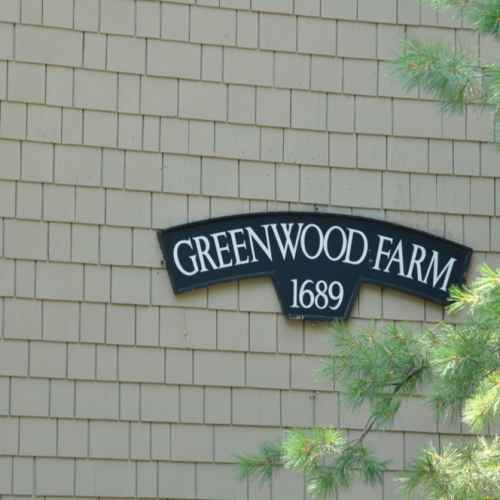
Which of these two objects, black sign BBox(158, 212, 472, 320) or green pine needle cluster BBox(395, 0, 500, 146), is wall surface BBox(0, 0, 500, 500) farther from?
green pine needle cluster BBox(395, 0, 500, 146)

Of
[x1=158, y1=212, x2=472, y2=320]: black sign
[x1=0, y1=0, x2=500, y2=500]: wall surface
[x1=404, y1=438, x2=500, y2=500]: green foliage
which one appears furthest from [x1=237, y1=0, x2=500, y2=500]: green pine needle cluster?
[x1=158, y1=212, x2=472, y2=320]: black sign

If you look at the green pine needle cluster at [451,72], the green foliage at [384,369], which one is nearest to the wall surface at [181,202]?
the green foliage at [384,369]

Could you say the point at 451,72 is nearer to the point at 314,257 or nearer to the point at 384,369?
the point at 384,369

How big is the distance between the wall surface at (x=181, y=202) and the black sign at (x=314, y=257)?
0.08 metres

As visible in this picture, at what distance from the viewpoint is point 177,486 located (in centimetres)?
827

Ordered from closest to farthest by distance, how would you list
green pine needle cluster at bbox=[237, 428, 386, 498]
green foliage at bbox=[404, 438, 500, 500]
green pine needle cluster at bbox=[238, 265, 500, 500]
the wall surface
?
green pine needle cluster at bbox=[238, 265, 500, 500] → green foliage at bbox=[404, 438, 500, 500] → green pine needle cluster at bbox=[237, 428, 386, 498] → the wall surface

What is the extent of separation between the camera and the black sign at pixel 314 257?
27.8 ft

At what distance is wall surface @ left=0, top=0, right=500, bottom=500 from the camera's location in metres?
8.17

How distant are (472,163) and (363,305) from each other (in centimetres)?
107

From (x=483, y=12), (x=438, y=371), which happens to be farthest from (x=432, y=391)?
(x=483, y=12)

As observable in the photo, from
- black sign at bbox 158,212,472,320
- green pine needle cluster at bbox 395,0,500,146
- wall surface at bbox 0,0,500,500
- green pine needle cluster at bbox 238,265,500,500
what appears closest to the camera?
green pine needle cluster at bbox 238,265,500,500

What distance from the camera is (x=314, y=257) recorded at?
8672mm

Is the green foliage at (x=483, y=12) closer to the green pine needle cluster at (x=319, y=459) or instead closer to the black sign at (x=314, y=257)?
the green pine needle cluster at (x=319, y=459)

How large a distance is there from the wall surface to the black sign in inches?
3.0
